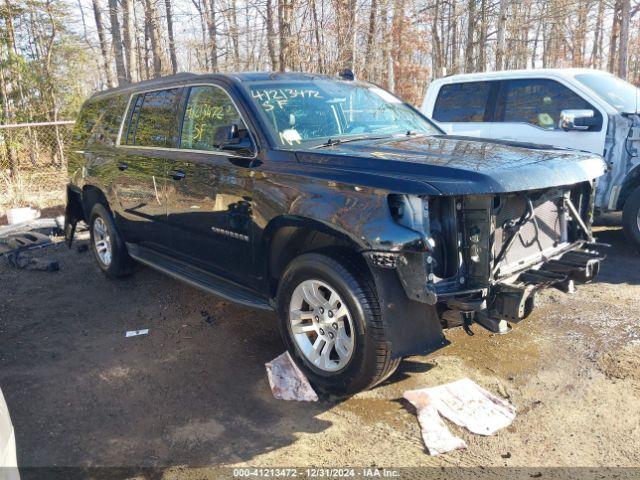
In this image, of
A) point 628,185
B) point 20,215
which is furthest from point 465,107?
point 20,215

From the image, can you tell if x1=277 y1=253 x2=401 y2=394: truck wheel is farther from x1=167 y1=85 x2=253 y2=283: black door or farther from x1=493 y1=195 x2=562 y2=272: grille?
x1=493 y1=195 x2=562 y2=272: grille

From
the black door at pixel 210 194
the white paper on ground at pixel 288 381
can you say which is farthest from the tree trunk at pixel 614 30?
the white paper on ground at pixel 288 381

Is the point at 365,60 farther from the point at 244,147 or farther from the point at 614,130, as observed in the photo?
the point at 244,147

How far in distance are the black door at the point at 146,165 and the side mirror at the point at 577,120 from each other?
165 inches

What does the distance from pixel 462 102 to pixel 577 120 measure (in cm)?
180

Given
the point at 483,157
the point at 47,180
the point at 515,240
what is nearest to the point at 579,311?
the point at 515,240

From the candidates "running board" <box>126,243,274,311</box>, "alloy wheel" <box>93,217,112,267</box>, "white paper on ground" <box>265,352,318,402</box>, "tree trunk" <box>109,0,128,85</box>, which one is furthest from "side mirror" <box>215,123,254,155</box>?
"tree trunk" <box>109,0,128,85</box>

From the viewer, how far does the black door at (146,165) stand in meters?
4.75

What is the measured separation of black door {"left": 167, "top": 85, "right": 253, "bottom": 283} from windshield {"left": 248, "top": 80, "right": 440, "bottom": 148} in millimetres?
276

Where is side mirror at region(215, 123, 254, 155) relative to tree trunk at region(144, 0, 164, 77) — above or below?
below

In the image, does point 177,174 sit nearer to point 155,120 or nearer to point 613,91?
point 155,120

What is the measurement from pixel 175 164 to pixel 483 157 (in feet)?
8.37

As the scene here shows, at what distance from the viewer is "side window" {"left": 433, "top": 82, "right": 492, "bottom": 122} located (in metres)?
7.56

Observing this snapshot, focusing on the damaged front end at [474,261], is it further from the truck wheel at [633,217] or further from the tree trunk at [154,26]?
the tree trunk at [154,26]
